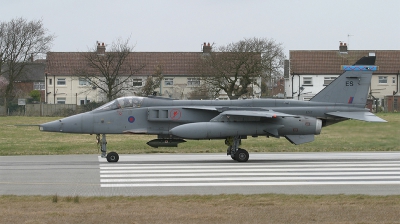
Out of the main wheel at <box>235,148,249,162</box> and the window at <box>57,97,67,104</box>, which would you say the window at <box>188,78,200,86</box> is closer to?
the window at <box>57,97,67,104</box>

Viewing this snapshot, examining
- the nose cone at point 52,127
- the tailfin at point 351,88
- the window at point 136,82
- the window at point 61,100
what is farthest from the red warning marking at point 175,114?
the window at point 61,100

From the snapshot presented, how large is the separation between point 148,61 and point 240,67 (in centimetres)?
1296

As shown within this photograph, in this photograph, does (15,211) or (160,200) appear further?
(160,200)

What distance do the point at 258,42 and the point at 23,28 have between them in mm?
21522

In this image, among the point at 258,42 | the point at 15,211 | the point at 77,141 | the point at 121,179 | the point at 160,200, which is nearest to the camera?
the point at 15,211

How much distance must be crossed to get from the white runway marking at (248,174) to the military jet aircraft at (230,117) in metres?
1.09

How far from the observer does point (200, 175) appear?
51.4ft

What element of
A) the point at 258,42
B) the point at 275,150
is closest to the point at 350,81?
the point at 275,150

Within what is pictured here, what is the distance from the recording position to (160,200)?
11328mm

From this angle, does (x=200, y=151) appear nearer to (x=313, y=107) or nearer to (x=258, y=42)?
(x=313, y=107)

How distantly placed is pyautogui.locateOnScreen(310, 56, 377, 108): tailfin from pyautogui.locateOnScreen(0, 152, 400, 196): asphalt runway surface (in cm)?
194

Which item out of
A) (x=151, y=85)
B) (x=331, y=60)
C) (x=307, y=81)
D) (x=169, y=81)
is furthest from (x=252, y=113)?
(x=331, y=60)

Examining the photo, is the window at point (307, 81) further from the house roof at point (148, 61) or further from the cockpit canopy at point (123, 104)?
the cockpit canopy at point (123, 104)

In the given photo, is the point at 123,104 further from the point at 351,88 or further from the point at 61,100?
the point at 61,100
